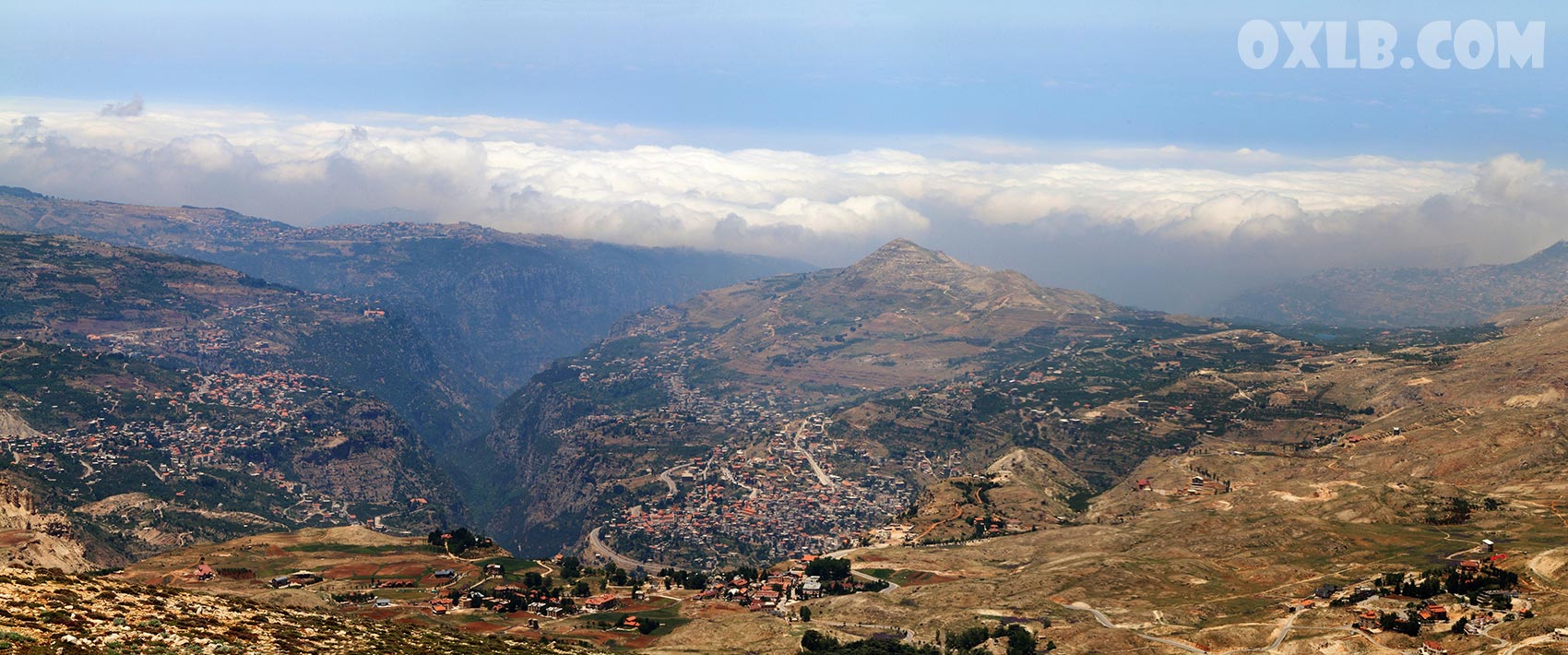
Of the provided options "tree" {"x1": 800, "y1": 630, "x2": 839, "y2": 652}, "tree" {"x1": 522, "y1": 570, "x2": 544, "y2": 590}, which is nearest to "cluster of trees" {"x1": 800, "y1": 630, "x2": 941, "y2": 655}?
"tree" {"x1": 800, "y1": 630, "x2": 839, "y2": 652}

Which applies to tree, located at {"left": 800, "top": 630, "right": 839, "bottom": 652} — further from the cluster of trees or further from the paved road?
the paved road

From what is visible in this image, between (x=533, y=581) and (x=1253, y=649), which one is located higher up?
(x=1253, y=649)

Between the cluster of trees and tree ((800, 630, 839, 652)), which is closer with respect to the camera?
the cluster of trees

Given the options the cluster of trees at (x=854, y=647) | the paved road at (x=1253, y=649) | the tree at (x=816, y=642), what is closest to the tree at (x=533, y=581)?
the cluster of trees at (x=854, y=647)

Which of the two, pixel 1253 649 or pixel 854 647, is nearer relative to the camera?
pixel 1253 649

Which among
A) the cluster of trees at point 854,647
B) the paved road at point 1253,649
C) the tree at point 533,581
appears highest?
the paved road at point 1253,649

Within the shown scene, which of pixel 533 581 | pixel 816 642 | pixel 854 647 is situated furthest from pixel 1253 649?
pixel 533 581

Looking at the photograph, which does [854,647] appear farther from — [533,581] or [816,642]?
[533,581]

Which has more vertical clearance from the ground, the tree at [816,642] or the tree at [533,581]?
the tree at [816,642]

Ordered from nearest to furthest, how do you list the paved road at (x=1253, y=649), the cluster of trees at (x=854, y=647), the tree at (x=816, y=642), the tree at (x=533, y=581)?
1. the paved road at (x=1253, y=649)
2. the cluster of trees at (x=854, y=647)
3. the tree at (x=816, y=642)
4. the tree at (x=533, y=581)

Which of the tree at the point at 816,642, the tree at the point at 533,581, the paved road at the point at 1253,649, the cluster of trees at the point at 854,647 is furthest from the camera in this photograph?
the tree at the point at 533,581

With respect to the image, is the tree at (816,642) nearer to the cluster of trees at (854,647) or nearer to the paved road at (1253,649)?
the cluster of trees at (854,647)

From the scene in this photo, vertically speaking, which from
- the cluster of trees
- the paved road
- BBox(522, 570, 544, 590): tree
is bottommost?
BBox(522, 570, 544, 590): tree

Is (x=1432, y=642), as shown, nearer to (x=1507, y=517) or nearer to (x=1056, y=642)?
(x=1056, y=642)
